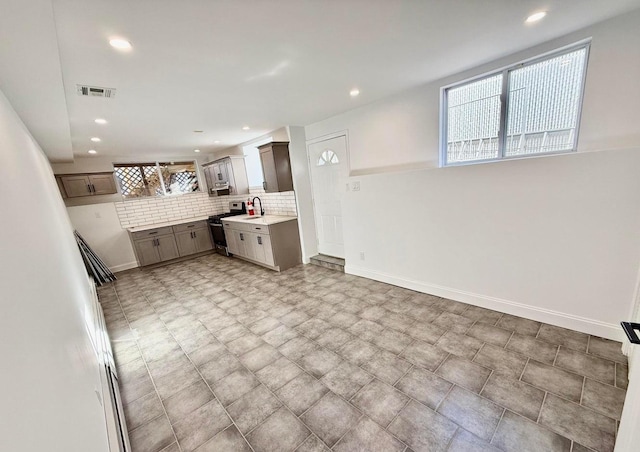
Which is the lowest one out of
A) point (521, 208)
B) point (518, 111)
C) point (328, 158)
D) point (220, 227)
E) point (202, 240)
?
point (202, 240)

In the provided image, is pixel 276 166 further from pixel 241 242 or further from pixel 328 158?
pixel 241 242

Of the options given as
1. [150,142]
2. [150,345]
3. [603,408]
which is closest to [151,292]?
[150,345]

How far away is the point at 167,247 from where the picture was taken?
5715 millimetres

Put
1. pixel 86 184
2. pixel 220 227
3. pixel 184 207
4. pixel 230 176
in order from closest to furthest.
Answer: pixel 86 184 → pixel 230 176 → pixel 220 227 → pixel 184 207

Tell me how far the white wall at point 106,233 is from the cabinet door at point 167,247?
0.67 meters

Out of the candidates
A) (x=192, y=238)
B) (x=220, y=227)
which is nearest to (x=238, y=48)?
(x=220, y=227)

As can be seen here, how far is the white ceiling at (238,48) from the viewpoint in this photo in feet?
4.52

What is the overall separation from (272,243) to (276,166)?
1.36 metres

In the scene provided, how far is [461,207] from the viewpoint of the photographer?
2773 mm

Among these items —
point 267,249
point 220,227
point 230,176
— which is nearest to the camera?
point 267,249

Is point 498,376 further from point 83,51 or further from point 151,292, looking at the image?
point 151,292

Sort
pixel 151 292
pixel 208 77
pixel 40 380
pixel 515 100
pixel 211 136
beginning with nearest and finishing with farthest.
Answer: pixel 40 380 < pixel 208 77 < pixel 515 100 < pixel 151 292 < pixel 211 136

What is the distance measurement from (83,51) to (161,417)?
2.60 meters

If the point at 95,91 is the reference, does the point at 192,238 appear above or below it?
below
